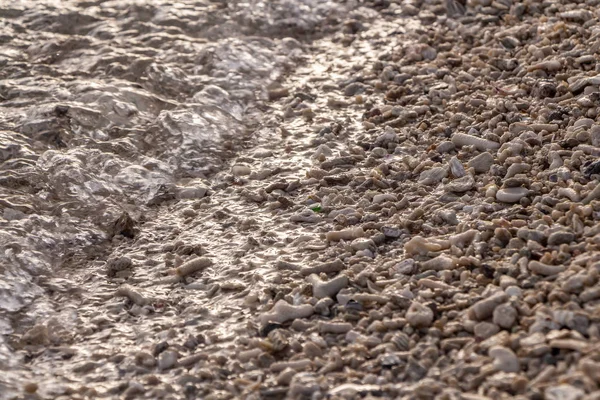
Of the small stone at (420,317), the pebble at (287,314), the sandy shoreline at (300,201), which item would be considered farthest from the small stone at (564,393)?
the pebble at (287,314)

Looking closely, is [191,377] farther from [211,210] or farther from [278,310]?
[211,210]

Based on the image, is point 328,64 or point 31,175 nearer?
point 31,175

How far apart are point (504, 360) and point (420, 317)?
52 cm

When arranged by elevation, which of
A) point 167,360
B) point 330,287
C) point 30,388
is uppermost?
point 330,287

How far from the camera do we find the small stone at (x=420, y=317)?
13.0ft

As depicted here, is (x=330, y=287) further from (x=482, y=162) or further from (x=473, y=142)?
(x=473, y=142)

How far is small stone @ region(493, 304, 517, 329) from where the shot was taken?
148 inches

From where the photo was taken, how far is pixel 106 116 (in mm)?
6441

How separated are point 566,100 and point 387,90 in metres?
1.48

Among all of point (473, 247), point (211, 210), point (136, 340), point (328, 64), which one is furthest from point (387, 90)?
point (136, 340)

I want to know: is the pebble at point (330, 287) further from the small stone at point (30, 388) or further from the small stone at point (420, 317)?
the small stone at point (30, 388)

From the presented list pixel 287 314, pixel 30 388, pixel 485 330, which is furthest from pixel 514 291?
pixel 30 388

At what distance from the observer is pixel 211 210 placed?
556 cm

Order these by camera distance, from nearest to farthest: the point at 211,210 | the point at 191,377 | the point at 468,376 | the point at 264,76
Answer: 1. the point at 468,376
2. the point at 191,377
3. the point at 211,210
4. the point at 264,76
